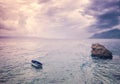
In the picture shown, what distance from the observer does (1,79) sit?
32.7m

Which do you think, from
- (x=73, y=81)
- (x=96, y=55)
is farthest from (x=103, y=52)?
(x=73, y=81)

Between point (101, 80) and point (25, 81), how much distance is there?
60.5 feet

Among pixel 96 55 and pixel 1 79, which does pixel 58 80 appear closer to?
pixel 1 79

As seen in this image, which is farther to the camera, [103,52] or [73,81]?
[103,52]

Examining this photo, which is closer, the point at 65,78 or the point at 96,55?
the point at 65,78

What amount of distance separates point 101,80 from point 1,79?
80.7ft

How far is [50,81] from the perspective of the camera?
31.6m

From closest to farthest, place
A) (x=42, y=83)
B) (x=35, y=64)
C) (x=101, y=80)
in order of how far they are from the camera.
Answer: (x=42, y=83) < (x=101, y=80) < (x=35, y=64)

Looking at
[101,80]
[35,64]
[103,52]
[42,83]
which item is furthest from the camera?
[103,52]

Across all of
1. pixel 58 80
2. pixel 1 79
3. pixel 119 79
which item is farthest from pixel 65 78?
pixel 1 79

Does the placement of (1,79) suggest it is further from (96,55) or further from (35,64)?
(96,55)

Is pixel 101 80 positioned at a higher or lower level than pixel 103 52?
lower

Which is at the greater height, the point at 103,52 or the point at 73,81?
the point at 103,52

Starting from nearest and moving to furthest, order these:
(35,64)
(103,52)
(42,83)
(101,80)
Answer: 1. (42,83)
2. (101,80)
3. (35,64)
4. (103,52)
